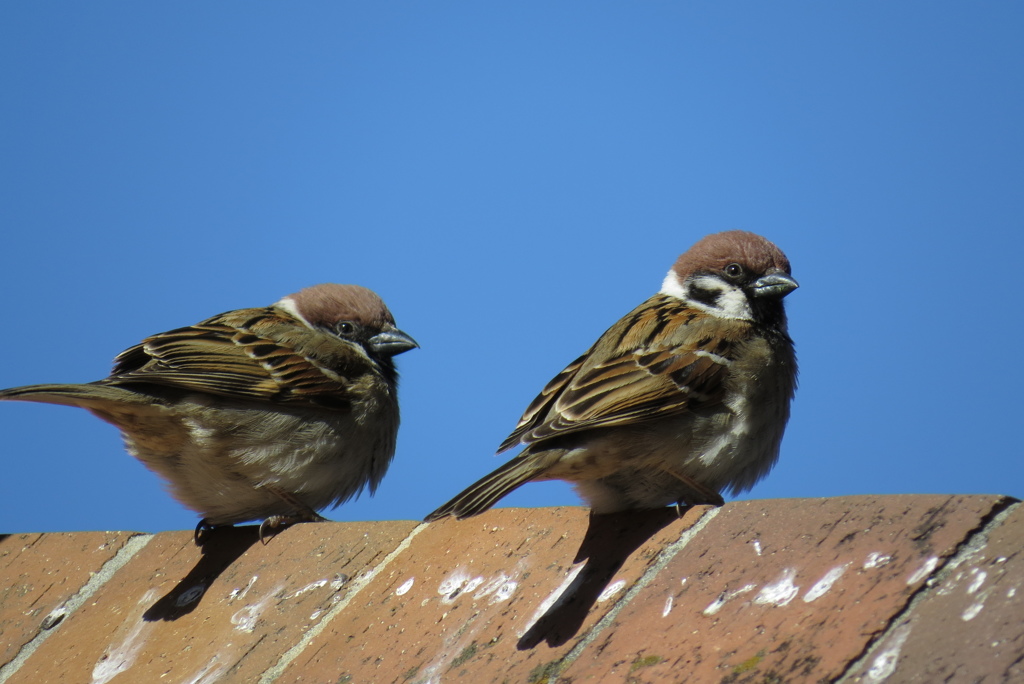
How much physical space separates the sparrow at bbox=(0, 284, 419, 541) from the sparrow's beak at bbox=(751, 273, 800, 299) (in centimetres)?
117

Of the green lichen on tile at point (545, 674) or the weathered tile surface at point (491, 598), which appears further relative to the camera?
the weathered tile surface at point (491, 598)

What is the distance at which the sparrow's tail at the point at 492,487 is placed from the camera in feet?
6.60

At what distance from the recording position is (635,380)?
252 cm

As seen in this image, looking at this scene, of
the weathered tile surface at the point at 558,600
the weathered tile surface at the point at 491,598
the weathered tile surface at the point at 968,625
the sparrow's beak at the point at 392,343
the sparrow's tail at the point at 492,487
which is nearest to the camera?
the weathered tile surface at the point at 968,625

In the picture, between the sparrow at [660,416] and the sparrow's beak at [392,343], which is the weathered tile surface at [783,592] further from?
the sparrow's beak at [392,343]

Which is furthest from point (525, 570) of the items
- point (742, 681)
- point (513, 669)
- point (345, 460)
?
point (345, 460)

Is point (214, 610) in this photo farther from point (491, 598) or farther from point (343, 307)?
point (343, 307)

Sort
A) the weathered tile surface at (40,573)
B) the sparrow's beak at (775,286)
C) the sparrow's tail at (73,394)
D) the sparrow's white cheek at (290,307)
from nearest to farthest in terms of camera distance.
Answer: the weathered tile surface at (40,573)
the sparrow's tail at (73,394)
the sparrow's beak at (775,286)
the sparrow's white cheek at (290,307)

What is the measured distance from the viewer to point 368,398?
341 centimetres

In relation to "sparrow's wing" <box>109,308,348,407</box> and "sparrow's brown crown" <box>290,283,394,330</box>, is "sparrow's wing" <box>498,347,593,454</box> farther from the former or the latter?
"sparrow's brown crown" <box>290,283,394,330</box>

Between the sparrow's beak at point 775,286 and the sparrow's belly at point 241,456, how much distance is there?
1232mm

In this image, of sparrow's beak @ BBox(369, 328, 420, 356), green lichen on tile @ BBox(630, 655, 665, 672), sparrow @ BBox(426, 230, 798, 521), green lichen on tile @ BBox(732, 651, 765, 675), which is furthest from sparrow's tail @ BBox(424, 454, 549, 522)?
sparrow's beak @ BBox(369, 328, 420, 356)

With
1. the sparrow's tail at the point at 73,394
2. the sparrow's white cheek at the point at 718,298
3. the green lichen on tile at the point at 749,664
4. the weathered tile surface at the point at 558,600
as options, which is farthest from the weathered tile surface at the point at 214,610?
the sparrow's white cheek at the point at 718,298

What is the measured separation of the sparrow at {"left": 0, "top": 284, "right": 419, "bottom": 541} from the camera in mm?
3119
